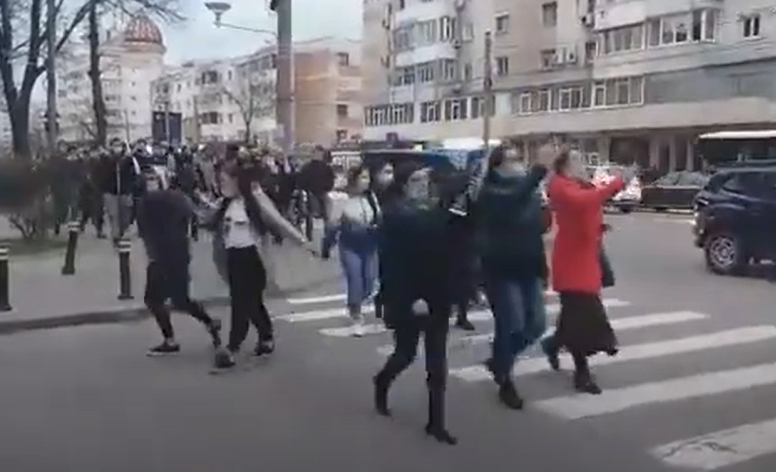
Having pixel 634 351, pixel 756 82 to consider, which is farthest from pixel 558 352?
pixel 756 82

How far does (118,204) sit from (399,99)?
60807 millimetres

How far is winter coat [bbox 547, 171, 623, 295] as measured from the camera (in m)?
8.00

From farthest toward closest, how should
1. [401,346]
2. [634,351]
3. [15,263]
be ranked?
[15,263] < [634,351] < [401,346]

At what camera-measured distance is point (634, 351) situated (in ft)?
33.6

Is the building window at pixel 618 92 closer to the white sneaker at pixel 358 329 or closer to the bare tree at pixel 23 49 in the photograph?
the bare tree at pixel 23 49

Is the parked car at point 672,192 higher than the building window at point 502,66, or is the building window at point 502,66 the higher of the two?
the building window at point 502,66

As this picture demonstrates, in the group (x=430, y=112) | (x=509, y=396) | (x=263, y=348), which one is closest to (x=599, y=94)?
(x=430, y=112)

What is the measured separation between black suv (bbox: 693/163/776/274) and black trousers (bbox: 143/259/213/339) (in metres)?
9.23

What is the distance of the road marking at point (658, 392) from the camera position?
7.93m

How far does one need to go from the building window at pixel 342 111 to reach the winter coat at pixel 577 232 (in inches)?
4144

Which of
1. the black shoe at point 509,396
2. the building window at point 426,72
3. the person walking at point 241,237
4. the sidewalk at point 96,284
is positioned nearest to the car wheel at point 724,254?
the sidewalk at point 96,284

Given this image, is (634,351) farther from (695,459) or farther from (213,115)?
(213,115)

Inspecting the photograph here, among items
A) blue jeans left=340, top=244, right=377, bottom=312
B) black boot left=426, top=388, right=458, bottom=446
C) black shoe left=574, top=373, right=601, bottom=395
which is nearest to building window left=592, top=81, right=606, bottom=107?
blue jeans left=340, top=244, right=377, bottom=312

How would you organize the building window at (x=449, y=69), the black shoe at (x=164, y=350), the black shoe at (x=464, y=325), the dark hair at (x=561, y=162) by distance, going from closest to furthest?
the dark hair at (x=561, y=162), the black shoe at (x=164, y=350), the black shoe at (x=464, y=325), the building window at (x=449, y=69)
